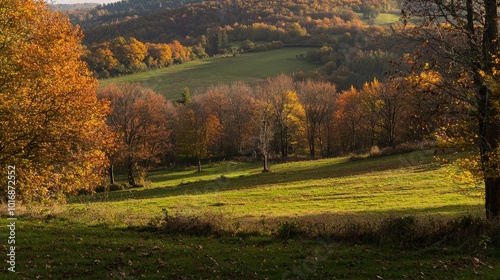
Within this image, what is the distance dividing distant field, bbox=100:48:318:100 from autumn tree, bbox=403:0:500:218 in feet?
359

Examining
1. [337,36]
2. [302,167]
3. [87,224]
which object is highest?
[337,36]

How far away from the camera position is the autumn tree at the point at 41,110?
59.8 feet

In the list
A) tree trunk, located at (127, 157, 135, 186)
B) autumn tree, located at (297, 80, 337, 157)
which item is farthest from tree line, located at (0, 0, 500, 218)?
autumn tree, located at (297, 80, 337, 157)

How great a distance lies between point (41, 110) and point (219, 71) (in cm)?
13016

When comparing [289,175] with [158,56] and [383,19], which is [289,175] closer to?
[158,56]

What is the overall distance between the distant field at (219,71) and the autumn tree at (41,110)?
101 metres

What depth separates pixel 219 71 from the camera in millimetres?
146625

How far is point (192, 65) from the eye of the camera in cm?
15638

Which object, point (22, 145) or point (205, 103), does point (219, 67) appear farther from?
point (22, 145)

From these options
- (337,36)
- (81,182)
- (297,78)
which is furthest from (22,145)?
(337,36)

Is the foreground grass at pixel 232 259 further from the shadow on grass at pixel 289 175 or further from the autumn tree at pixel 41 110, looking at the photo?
the shadow on grass at pixel 289 175

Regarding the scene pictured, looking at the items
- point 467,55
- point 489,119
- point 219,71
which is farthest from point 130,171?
point 219,71

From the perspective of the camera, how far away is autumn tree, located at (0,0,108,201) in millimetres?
18219

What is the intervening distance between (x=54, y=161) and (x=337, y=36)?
515 feet
